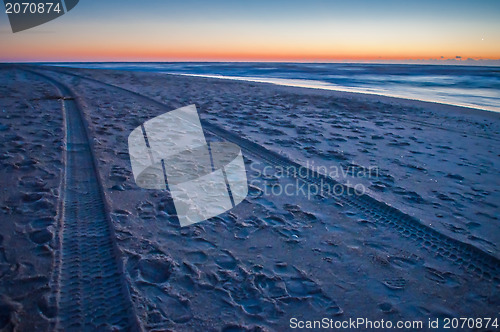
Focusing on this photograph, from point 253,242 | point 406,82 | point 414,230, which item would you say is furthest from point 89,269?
point 406,82

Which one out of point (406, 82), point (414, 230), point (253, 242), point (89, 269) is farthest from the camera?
point (406, 82)

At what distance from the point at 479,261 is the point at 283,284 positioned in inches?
68.0

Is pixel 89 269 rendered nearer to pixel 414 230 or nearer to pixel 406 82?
pixel 414 230

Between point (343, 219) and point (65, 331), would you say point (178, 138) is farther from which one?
point (65, 331)

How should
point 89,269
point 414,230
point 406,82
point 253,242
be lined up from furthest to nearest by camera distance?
point 406,82 < point 414,230 < point 253,242 < point 89,269

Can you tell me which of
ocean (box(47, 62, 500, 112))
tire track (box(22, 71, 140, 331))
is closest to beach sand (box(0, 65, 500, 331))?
tire track (box(22, 71, 140, 331))

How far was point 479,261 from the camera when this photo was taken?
258 cm

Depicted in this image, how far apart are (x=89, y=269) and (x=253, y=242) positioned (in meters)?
1.31

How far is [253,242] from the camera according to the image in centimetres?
273

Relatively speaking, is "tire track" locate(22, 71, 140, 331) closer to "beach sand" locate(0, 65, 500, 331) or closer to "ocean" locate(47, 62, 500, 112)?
"beach sand" locate(0, 65, 500, 331)

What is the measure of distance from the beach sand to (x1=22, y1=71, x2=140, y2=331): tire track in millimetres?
11

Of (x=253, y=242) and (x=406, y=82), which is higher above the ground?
(x=406, y=82)

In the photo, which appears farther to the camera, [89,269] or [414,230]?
[414,230]

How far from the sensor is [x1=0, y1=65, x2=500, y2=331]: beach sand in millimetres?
2033
